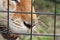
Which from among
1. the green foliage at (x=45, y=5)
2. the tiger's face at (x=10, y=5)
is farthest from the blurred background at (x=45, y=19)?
the tiger's face at (x=10, y=5)

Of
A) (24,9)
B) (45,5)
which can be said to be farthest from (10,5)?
(45,5)

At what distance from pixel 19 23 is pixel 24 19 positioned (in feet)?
0.16

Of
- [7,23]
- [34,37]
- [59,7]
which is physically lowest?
[34,37]

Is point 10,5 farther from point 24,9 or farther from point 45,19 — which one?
point 45,19

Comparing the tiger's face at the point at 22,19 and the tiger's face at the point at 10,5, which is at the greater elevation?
the tiger's face at the point at 10,5

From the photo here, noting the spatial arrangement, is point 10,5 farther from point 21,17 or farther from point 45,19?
point 45,19

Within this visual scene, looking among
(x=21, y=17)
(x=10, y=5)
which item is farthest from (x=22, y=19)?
(x=10, y=5)

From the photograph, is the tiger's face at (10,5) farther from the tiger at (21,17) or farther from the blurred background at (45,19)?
the blurred background at (45,19)

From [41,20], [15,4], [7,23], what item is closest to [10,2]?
[15,4]

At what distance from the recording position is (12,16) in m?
1.80

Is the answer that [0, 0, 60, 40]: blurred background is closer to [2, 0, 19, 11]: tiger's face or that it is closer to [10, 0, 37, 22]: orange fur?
[10, 0, 37, 22]: orange fur

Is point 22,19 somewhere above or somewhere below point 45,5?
below

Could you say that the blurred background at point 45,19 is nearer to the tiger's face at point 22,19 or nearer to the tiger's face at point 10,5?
the tiger's face at point 22,19

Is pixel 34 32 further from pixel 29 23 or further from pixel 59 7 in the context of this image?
pixel 59 7
